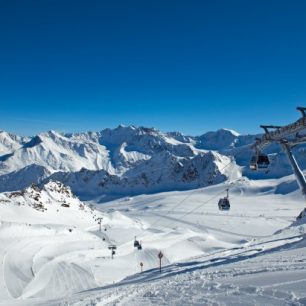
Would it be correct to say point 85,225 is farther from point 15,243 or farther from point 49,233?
point 15,243

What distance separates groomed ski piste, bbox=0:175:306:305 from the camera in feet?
45.0

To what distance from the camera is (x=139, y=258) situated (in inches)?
2346

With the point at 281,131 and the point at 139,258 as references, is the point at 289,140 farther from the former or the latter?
the point at 139,258

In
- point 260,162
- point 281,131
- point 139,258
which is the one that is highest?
point 281,131

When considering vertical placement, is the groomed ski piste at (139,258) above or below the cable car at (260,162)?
below

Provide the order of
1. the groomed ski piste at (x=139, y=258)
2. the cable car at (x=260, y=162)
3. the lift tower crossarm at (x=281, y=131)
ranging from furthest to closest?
the cable car at (x=260, y=162), the lift tower crossarm at (x=281, y=131), the groomed ski piste at (x=139, y=258)

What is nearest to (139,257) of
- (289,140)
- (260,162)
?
(260,162)

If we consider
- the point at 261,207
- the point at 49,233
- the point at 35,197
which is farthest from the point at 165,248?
the point at 261,207

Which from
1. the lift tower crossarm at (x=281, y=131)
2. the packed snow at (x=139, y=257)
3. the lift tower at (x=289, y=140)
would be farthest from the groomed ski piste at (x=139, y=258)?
the lift tower crossarm at (x=281, y=131)

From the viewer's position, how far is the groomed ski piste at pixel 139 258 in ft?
45.0

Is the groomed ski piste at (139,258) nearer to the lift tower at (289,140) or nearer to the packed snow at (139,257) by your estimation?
the packed snow at (139,257)

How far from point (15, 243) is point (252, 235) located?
53.8 metres

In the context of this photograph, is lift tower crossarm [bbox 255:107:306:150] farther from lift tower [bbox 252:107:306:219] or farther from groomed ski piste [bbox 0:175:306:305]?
groomed ski piste [bbox 0:175:306:305]

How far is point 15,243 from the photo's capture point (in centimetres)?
5881
